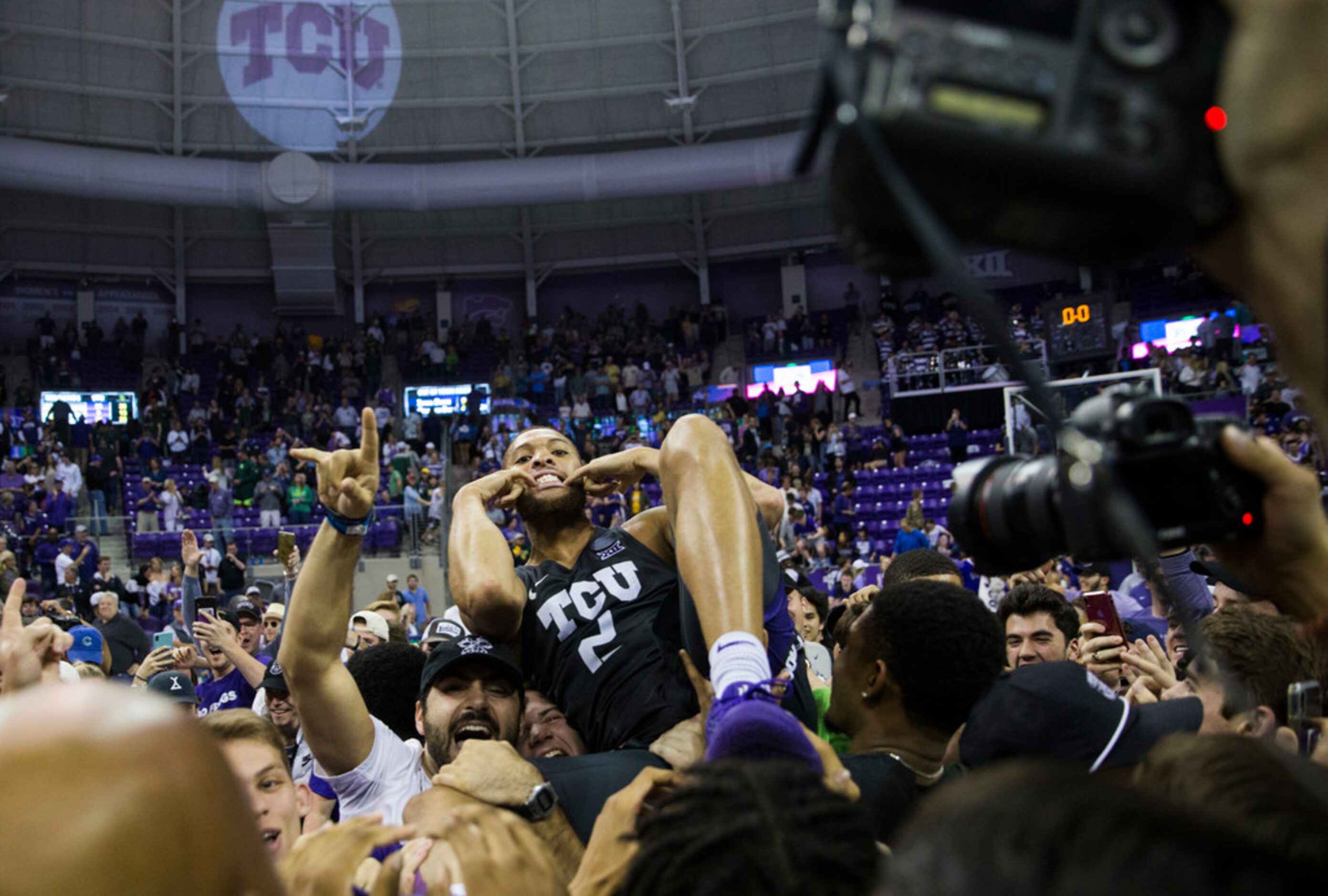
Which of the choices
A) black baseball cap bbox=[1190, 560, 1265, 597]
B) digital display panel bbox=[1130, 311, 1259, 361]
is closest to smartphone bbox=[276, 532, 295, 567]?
black baseball cap bbox=[1190, 560, 1265, 597]

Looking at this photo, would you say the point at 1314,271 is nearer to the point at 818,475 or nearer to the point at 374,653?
the point at 374,653

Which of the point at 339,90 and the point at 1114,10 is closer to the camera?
the point at 1114,10

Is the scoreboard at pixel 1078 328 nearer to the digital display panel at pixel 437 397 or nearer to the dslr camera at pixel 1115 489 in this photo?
the digital display panel at pixel 437 397

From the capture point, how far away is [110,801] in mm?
883

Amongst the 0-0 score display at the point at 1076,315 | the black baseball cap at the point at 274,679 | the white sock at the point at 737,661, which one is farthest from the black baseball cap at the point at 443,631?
the 0-0 score display at the point at 1076,315

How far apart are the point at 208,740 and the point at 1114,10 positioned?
96cm

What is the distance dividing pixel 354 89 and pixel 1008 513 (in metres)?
21.2

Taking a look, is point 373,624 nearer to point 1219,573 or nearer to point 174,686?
point 174,686

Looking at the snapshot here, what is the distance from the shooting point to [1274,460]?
53.6 inches

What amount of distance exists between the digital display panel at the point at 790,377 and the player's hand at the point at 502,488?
17159 mm

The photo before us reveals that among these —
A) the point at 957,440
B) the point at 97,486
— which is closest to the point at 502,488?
the point at 957,440

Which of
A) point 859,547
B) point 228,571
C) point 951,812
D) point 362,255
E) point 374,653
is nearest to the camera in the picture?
point 951,812

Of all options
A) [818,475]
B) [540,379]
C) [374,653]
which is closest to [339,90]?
[540,379]

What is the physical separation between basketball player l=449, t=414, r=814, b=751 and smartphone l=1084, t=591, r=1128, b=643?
946 mm
